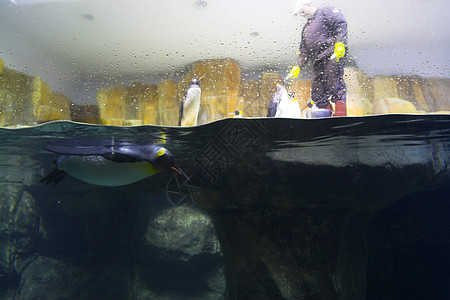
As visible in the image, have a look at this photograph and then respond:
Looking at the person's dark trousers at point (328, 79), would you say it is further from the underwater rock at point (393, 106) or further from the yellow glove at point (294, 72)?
the underwater rock at point (393, 106)

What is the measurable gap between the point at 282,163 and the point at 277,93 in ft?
5.54

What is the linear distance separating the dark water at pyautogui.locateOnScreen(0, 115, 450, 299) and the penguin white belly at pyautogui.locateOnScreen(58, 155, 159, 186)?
0.39m

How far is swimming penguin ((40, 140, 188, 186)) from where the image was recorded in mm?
4101

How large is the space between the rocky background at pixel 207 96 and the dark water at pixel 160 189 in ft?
1.36

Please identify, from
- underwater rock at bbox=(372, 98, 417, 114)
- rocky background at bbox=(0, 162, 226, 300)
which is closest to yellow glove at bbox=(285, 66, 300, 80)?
underwater rock at bbox=(372, 98, 417, 114)

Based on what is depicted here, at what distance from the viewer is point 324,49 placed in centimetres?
277

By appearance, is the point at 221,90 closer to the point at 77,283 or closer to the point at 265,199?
the point at 265,199

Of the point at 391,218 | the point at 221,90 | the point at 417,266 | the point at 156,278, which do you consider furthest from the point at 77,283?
the point at 417,266

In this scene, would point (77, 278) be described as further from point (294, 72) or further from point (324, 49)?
point (324, 49)

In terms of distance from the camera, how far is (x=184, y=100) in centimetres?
292

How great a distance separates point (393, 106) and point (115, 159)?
4.01m

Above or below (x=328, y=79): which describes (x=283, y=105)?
below

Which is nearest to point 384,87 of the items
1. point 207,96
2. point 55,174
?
→ point 207,96

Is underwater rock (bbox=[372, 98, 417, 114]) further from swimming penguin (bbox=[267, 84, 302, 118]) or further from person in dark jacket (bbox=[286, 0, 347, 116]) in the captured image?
swimming penguin (bbox=[267, 84, 302, 118])
